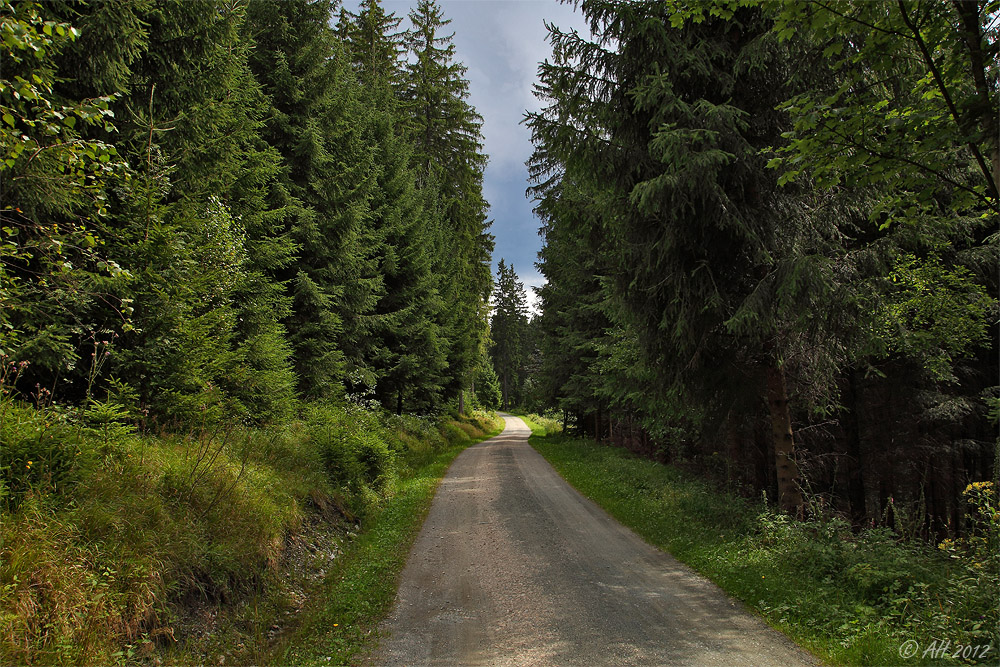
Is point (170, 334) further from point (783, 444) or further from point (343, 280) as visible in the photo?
point (783, 444)

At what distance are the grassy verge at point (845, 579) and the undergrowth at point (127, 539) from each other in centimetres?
531

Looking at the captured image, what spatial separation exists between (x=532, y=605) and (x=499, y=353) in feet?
230

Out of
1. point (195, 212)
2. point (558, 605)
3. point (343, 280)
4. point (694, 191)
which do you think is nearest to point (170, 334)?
point (195, 212)

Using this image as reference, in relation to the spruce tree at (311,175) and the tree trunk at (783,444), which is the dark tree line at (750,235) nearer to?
the tree trunk at (783,444)

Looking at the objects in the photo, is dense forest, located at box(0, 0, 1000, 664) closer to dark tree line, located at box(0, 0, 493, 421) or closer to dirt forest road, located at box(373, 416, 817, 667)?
dark tree line, located at box(0, 0, 493, 421)

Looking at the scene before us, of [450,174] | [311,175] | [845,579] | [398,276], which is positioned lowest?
[845,579]

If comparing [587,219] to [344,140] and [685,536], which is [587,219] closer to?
[685,536]

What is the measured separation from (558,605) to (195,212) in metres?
7.30

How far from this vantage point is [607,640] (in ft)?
14.2

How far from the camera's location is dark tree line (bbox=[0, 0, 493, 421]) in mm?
4273

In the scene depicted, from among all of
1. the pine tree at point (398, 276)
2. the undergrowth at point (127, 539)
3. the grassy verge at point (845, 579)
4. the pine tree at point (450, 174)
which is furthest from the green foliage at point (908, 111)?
the pine tree at point (450, 174)

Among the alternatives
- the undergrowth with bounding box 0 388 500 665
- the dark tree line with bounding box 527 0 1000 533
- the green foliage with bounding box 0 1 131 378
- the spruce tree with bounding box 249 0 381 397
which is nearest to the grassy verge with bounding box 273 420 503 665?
the undergrowth with bounding box 0 388 500 665

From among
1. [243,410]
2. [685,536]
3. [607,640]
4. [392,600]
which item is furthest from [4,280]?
[685,536]

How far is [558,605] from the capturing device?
16.9 feet
